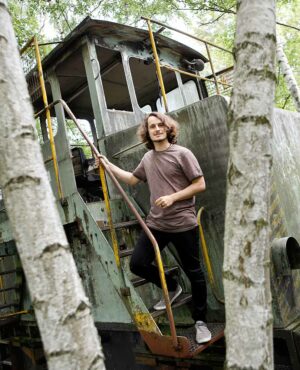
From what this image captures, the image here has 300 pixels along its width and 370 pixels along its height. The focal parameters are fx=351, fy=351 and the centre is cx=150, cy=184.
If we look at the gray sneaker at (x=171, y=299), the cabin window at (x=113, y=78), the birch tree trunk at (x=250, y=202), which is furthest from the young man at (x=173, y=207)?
the cabin window at (x=113, y=78)

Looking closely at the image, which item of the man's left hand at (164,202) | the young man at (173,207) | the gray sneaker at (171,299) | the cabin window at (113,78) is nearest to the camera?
the man's left hand at (164,202)

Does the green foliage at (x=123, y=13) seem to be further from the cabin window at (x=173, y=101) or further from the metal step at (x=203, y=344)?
the metal step at (x=203, y=344)

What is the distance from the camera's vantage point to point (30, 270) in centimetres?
112

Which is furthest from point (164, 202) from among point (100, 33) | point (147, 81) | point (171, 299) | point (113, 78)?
point (147, 81)

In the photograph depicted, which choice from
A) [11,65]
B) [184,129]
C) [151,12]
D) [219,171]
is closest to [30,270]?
[11,65]

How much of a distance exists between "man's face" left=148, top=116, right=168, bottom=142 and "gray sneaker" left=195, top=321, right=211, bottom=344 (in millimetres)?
1705

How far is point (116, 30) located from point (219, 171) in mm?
3311

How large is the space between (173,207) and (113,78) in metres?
4.74

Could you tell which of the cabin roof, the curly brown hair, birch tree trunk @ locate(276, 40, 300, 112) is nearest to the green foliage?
birch tree trunk @ locate(276, 40, 300, 112)

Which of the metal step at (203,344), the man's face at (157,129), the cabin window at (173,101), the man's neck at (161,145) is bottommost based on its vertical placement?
the metal step at (203,344)

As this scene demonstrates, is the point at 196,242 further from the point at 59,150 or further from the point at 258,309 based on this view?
the point at 59,150

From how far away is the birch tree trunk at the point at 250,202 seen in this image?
1263 mm

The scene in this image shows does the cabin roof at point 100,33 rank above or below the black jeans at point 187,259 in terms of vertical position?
above

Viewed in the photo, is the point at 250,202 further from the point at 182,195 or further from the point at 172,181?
the point at 172,181
